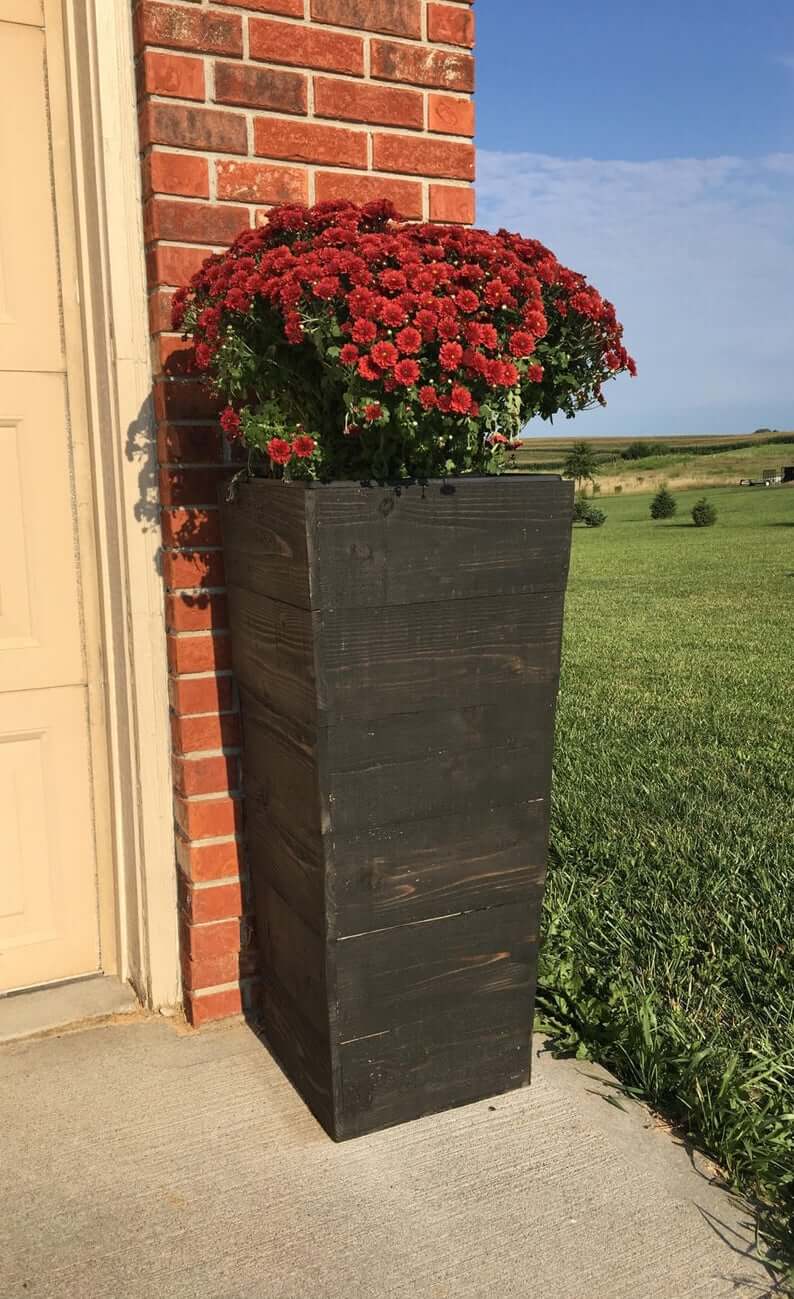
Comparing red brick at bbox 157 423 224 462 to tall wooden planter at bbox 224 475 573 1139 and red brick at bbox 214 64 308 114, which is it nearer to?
tall wooden planter at bbox 224 475 573 1139

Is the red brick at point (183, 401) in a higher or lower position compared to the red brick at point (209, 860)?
higher

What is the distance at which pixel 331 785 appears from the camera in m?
2.02

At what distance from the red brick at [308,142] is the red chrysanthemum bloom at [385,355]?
0.93 m

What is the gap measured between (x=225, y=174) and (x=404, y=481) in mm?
977

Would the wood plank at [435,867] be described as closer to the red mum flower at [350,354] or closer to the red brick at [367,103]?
the red mum flower at [350,354]

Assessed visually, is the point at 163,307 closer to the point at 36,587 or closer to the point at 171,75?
the point at 171,75

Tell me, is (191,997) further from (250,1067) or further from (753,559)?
(753,559)

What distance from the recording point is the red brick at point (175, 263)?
233cm

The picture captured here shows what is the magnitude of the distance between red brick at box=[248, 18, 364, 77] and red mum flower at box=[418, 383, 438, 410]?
1116 mm

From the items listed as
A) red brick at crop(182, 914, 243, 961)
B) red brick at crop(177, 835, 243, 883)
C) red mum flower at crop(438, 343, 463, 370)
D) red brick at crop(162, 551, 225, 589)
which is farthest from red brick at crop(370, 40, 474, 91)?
red brick at crop(182, 914, 243, 961)

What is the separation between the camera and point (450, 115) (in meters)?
2.54

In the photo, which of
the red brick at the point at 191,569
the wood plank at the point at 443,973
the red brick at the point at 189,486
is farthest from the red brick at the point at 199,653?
the wood plank at the point at 443,973

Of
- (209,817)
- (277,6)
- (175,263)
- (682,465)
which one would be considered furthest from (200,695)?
(682,465)

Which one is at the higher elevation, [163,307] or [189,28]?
[189,28]
